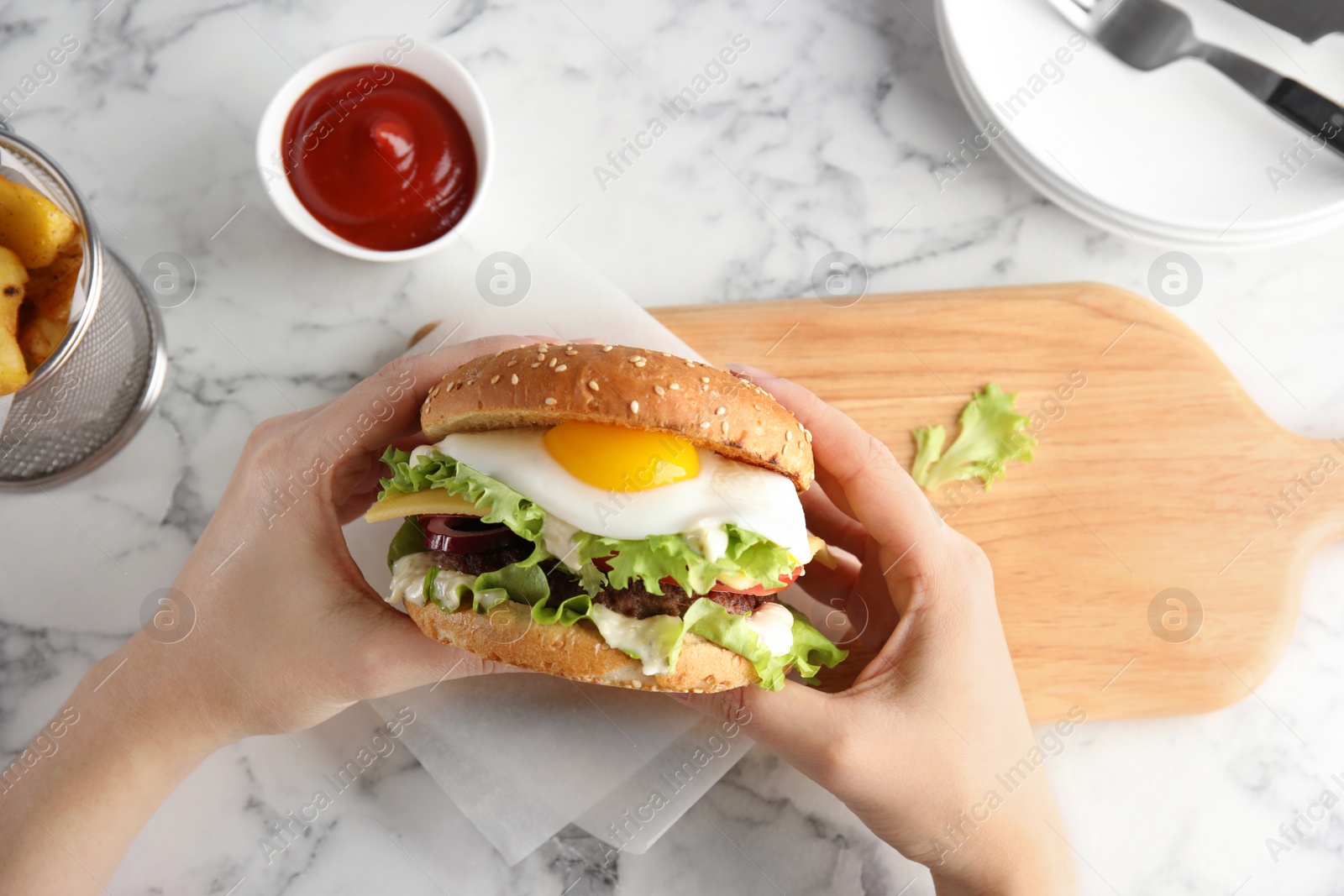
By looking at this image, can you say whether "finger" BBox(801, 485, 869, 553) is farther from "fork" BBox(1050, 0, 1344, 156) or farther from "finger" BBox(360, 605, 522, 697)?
"fork" BBox(1050, 0, 1344, 156)

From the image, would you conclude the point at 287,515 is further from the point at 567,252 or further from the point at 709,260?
the point at 709,260

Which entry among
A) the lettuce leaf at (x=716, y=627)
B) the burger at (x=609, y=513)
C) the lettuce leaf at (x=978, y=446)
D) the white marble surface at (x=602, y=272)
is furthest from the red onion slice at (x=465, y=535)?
the lettuce leaf at (x=978, y=446)

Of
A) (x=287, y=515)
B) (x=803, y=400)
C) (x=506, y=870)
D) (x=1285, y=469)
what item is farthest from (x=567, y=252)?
(x=1285, y=469)

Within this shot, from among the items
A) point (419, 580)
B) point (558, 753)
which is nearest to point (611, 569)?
point (419, 580)

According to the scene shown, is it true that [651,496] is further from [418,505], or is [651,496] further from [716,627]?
[418,505]

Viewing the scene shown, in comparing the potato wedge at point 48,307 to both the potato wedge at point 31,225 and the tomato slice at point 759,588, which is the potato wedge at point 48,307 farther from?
the tomato slice at point 759,588

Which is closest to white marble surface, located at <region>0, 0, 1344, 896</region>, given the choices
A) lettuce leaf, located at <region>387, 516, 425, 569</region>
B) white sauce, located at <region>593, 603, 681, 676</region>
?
lettuce leaf, located at <region>387, 516, 425, 569</region>
